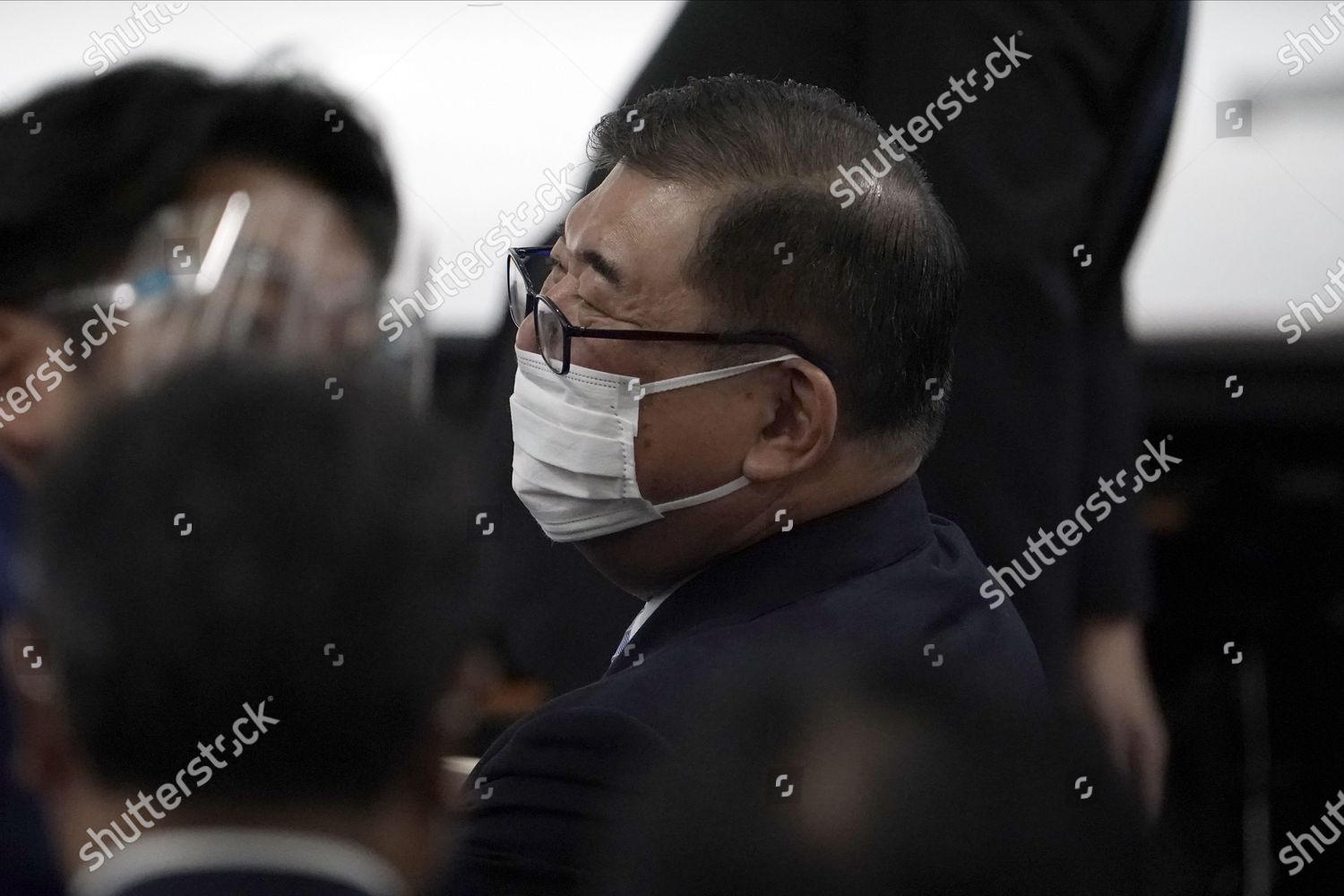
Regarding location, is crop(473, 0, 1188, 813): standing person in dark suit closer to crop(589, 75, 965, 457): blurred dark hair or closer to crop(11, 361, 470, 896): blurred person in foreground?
crop(589, 75, 965, 457): blurred dark hair

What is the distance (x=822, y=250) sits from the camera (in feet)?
3.86

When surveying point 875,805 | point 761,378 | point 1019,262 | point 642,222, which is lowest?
point 1019,262

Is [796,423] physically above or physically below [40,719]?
below


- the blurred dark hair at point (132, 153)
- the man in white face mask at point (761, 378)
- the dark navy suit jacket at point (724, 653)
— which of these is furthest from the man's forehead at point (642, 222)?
the blurred dark hair at point (132, 153)

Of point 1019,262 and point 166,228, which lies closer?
point 166,228

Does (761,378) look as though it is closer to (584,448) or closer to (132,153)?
(584,448)

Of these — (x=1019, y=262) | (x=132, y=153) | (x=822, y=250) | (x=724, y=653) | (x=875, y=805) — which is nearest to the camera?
(x=875, y=805)

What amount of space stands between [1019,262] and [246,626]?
125cm

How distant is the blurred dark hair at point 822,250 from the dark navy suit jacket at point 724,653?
0.10 meters

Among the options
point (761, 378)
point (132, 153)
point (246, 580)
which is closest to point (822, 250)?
point (761, 378)

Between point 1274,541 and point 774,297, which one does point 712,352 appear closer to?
point 774,297

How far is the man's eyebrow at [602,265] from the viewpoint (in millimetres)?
1221

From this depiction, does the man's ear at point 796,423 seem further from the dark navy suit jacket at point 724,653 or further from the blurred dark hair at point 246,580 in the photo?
the blurred dark hair at point 246,580

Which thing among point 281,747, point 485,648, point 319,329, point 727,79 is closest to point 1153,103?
point 727,79
